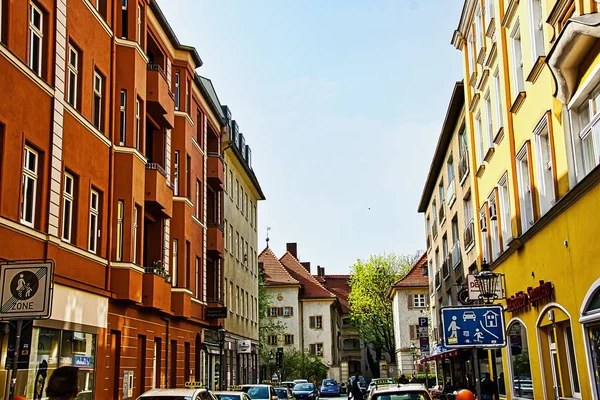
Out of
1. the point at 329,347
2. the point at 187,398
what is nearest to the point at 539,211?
the point at 187,398

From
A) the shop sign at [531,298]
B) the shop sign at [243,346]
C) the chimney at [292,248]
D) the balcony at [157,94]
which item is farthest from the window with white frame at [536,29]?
the chimney at [292,248]

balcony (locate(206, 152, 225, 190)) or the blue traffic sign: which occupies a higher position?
balcony (locate(206, 152, 225, 190))

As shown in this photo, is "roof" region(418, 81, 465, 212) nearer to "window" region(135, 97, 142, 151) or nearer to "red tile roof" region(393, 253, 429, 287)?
"window" region(135, 97, 142, 151)

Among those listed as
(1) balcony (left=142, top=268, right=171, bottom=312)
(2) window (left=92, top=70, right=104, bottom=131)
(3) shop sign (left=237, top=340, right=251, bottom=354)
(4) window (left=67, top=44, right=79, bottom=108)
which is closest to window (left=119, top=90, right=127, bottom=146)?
(2) window (left=92, top=70, right=104, bottom=131)

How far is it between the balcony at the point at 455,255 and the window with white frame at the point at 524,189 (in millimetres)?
15633

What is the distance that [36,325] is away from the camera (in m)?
16.5

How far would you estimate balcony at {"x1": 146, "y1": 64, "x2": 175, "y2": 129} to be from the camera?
81.9 feet

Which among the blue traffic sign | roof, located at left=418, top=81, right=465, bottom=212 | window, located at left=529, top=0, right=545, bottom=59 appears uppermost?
roof, located at left=418, top=81, right=465, bottom=212

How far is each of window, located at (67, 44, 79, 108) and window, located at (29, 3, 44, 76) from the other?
1.70m

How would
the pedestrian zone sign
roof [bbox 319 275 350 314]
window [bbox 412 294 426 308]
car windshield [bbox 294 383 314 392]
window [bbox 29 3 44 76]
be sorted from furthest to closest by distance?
roof [bbox 319 275 350 314]
window [bbox 412 294 426 308]
car windshield [bbox 294 383 314 392]
window [bbox 29 3 44 76]
the pedestrian zone sign

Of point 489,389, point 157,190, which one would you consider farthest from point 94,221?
point 489,389

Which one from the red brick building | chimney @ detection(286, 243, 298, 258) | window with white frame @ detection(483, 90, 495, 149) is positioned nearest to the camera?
the red brick building

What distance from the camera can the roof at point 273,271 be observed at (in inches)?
3292

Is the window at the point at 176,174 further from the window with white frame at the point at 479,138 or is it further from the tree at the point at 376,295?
the tree at the point at 376,295
